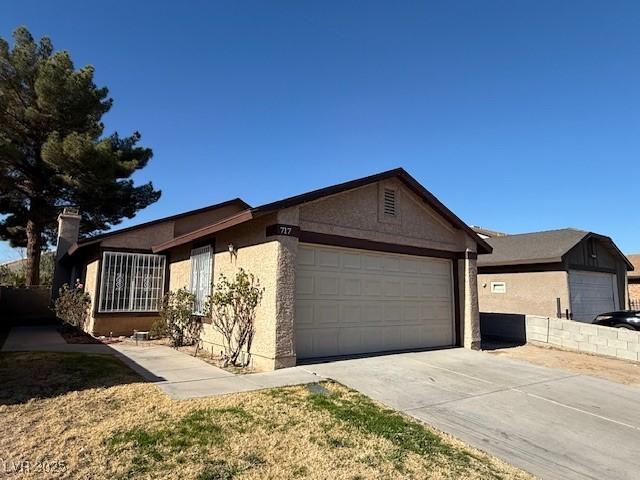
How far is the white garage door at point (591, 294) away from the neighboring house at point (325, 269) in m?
7.40

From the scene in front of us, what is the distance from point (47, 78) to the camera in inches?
758

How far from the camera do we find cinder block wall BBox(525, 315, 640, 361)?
36.4ft

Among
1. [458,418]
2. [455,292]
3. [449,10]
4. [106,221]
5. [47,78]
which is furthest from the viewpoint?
[106,221]

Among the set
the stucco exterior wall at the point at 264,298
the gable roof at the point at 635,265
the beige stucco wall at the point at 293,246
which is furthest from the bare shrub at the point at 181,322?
the gable roof at the point at 635,265

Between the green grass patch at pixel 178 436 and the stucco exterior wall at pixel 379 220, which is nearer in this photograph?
the green grass patch at pixel 178 436

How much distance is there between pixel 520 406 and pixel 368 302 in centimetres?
418

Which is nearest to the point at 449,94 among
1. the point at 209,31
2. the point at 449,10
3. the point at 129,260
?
the point at 449,10

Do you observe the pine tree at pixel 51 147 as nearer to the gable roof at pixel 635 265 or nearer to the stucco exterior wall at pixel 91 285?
the stucco exterior wall at pixel 91 285

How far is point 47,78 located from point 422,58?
57.8 feet

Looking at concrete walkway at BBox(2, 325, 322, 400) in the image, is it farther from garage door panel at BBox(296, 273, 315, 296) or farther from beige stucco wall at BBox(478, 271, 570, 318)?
beige stucco wall at BBox(478, 271, 570, 318)

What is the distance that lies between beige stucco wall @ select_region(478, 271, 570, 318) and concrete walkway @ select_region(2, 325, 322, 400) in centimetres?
1356

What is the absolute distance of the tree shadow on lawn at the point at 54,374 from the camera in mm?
6059

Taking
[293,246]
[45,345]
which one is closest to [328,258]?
[293,246]

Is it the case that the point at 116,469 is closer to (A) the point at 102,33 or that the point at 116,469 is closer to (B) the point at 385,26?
(B) the point at 385,26
